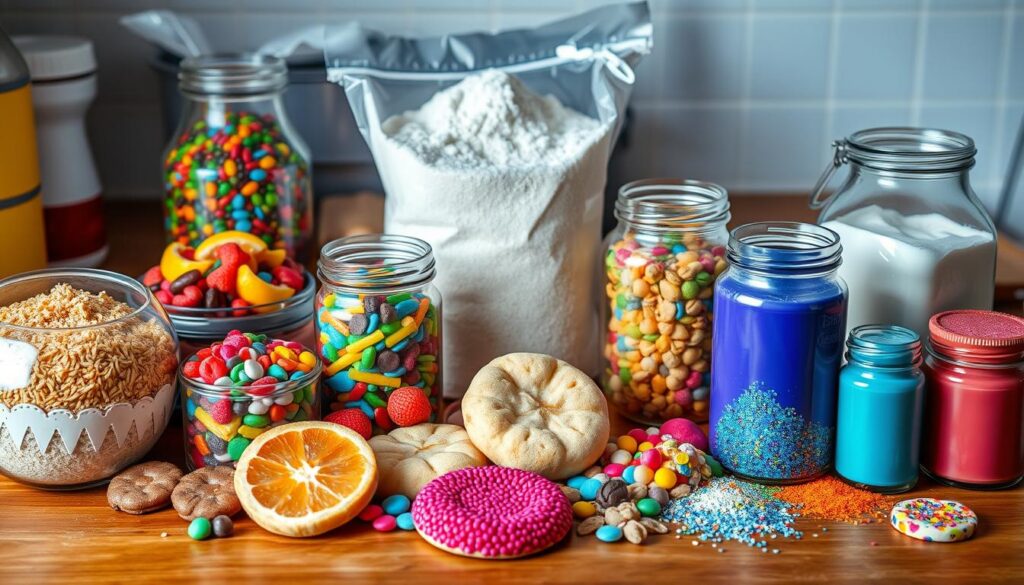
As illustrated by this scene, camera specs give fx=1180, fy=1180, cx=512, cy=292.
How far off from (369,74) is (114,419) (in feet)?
1.55

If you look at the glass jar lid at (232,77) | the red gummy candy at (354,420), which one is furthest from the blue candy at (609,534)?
the glass jar lid at (232,77)

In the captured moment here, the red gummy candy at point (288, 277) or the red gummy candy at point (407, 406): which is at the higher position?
the red gummy candy at point (288, 277)

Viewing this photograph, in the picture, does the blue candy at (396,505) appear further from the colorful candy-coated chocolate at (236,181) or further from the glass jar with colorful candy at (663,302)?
the colorful candy-coated chocolate at (236,181)

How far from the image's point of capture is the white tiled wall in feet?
5.43

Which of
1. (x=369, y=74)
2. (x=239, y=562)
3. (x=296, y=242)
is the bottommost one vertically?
(x=239, y=562)

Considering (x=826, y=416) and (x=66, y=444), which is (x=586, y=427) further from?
(x=66, y=444)

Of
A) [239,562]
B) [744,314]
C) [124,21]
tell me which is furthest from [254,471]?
[124,21]

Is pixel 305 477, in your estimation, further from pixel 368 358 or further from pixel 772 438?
pixel 772 438

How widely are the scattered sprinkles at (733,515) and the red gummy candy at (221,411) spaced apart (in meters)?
0.39

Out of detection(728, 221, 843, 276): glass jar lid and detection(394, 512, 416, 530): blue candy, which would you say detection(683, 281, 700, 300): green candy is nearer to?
detection(728, 221, 843, 276): glass jar lid

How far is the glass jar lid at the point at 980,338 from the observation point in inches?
39.6

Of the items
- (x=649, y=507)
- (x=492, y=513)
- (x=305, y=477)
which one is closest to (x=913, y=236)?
(x=649, y=507)

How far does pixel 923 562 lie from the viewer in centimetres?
94

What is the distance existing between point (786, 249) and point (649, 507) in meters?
0.26
